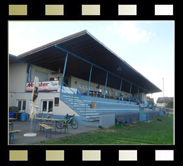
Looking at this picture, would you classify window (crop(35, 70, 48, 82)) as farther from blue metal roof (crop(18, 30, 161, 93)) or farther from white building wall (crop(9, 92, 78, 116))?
white building wall (crop(9, 92, 78, 116))

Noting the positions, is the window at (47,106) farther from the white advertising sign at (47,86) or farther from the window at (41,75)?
the window at (41,75)

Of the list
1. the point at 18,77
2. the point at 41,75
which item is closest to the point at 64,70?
the point at 41,75

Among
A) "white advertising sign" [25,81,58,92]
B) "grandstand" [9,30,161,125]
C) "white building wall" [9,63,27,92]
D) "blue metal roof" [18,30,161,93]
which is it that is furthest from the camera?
"white building wall" [9,63,27,92]

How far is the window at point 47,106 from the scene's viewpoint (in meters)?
15.6

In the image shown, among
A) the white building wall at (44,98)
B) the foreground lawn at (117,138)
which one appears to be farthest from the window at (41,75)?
the foreground lawn at (117,138)

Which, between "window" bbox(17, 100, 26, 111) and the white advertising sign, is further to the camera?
"window" bbox(17, 100, 26, 111)

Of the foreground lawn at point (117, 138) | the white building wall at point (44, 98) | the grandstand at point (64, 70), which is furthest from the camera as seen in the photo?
the white building wall at point (44, 98)

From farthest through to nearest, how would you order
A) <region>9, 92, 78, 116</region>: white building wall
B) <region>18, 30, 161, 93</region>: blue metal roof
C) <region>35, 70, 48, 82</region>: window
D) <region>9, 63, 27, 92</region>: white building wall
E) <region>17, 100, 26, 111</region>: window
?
<region>35, 70, 48, 82</region>: window
<region>9, 63, 27, 92</region>: white building wall
<region>17, 100, 26, 111</region>: window
<region>9, 92, 78, 116</region>: white building wall
<region>18, 30, 161, 93</region>: blue metal roof

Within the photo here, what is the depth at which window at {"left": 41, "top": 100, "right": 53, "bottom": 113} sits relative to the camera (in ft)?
51.3

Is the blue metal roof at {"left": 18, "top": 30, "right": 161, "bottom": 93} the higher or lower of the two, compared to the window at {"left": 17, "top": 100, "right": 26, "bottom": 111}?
higher

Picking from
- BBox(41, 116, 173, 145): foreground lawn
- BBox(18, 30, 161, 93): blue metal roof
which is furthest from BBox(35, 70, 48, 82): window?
BBox(41, 116, 173, 145): foreground lawn

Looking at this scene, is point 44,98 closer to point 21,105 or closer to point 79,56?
point 21,105

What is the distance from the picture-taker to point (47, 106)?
15.8 metres
